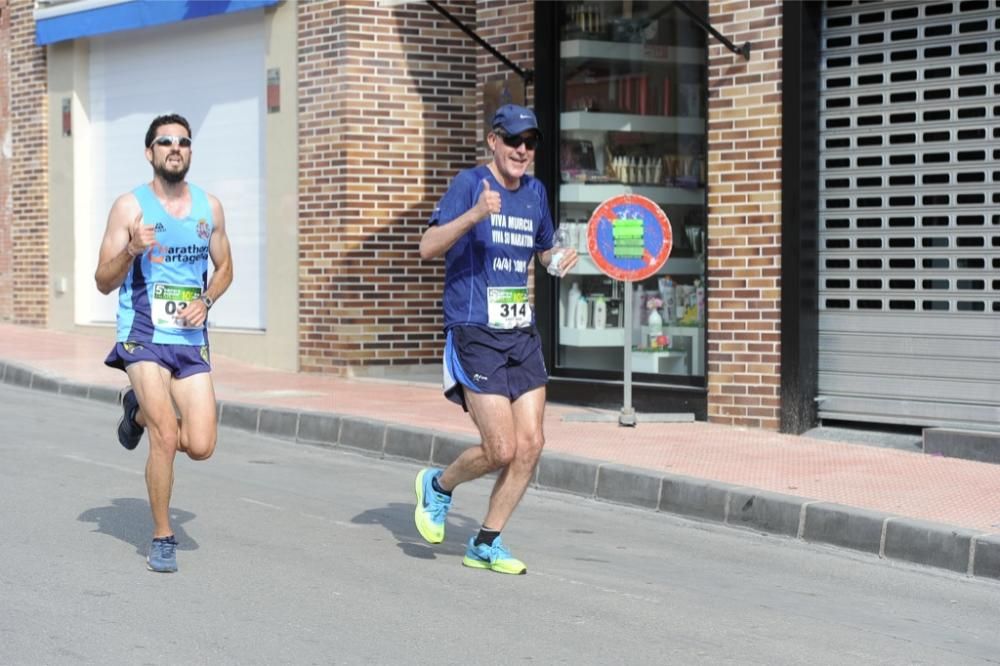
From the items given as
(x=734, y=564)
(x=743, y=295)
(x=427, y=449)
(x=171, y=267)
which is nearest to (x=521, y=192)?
(x=171, y=267)

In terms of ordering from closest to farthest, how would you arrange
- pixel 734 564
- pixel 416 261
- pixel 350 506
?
pixel 734 564 → pixel 350 506 → pixel 416 261

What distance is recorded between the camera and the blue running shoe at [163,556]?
684cm

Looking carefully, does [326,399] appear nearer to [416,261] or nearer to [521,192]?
[416,261]

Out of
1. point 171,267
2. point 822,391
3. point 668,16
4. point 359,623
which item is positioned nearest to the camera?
point 359,623

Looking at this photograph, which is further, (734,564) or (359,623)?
(734,564)

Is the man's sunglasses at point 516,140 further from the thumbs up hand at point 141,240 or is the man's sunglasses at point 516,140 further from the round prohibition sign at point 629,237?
the round prohibition sign at point 629,237

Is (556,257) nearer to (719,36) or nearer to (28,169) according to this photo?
(719,36)

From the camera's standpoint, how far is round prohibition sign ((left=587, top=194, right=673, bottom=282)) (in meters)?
11.4

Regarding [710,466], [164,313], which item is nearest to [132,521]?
[164,313]

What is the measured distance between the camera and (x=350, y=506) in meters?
9.03

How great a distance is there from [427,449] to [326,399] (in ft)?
8.19

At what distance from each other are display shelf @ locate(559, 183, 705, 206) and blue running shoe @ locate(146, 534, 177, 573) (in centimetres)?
661

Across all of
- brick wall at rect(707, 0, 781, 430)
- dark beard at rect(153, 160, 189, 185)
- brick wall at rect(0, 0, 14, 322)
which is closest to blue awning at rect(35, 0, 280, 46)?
brick wall at rect(0, 0, 14, 322)

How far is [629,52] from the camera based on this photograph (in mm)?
13094
